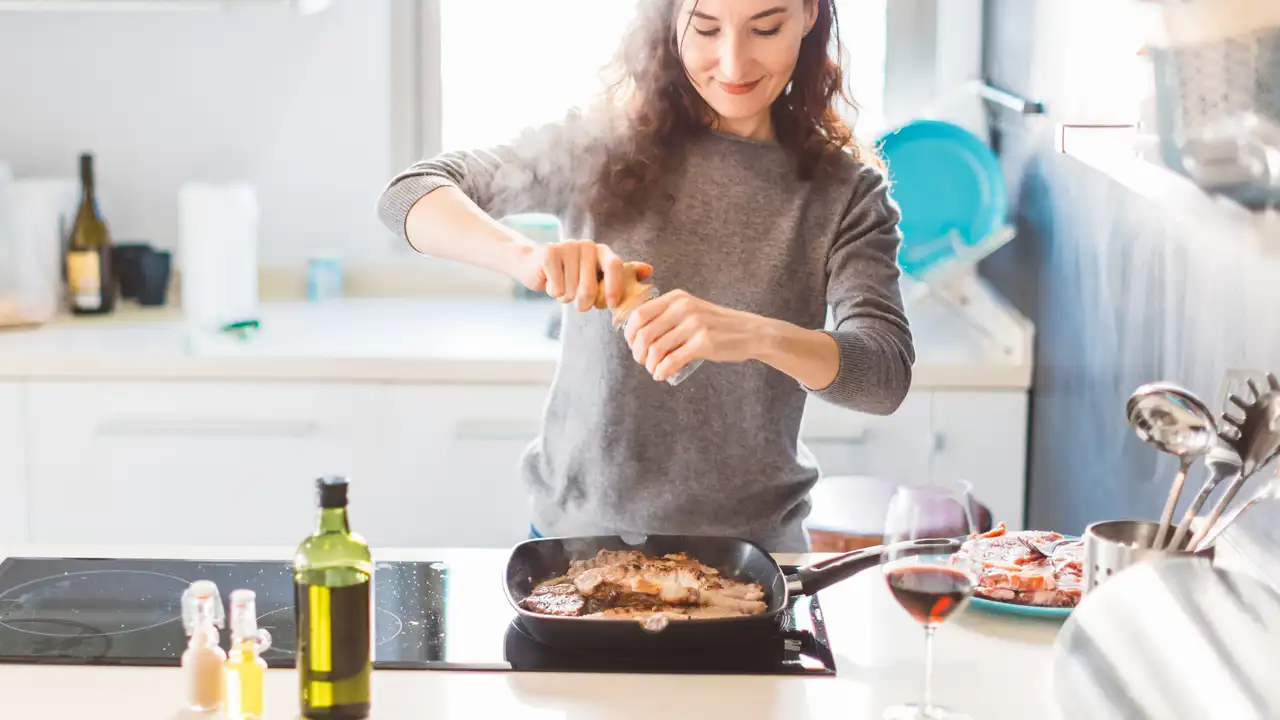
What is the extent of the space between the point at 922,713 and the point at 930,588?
0.42ft

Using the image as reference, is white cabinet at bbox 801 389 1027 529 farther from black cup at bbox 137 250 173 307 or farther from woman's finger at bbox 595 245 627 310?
black cup at bbox 137 250 173 307

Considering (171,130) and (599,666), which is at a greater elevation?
(171,130)

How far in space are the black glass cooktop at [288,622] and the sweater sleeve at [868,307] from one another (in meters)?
0.25

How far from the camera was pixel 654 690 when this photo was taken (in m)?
1.33

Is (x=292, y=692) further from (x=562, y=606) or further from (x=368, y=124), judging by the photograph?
(x=368, y=124)

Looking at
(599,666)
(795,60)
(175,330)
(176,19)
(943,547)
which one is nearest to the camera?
(943,547)

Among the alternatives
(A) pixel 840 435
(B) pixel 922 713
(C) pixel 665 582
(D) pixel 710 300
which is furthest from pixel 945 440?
(B) pixel 922 713

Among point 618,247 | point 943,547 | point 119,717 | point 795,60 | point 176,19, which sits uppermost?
point 176,19

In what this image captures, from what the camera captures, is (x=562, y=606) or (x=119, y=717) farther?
(x=562, y=606)

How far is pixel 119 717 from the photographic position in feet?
4.11

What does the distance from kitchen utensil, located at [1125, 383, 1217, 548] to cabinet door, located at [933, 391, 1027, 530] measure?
129cm

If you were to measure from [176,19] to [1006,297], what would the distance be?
6.41 ft

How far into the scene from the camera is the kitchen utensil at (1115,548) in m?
1.33

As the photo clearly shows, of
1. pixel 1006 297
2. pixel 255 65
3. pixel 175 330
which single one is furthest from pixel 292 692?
pixel 255 65
